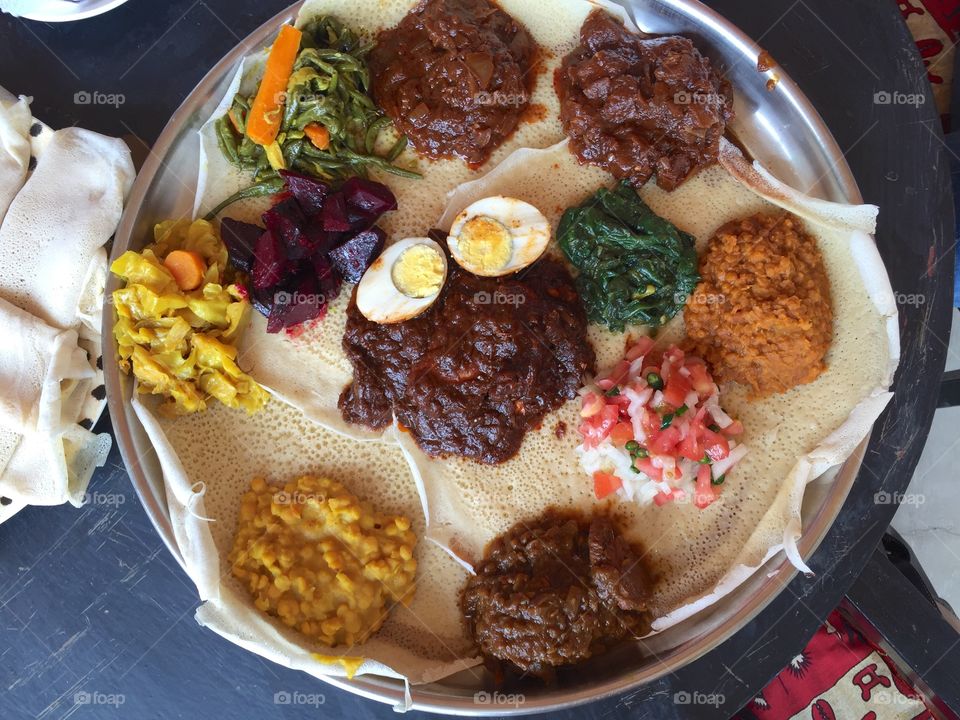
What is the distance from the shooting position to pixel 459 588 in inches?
143

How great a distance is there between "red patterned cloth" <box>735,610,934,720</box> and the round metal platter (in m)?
1.37

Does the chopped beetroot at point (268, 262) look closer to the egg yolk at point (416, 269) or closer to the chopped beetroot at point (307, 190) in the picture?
the chopped beetroot at point (307, 190)

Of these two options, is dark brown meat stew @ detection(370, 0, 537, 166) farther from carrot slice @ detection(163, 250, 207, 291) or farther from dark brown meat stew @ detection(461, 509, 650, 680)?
dark brown meat stew @ detection(461, 509, 650, 680)

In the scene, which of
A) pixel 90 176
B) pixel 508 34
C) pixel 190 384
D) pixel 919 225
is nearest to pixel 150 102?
pixel 90 176

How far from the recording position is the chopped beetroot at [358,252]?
348 cm

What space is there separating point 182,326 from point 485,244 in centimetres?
150

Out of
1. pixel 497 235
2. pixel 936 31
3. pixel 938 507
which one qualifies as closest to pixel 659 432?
pixel 497 235

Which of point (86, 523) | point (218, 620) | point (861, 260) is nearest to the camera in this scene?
point (218, 620)

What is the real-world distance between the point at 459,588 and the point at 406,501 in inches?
20.6

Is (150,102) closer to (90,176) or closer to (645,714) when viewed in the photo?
(90,176)

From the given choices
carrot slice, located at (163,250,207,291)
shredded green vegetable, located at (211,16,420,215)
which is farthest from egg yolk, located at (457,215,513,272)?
carrot slice, located at (163,250,207,291)

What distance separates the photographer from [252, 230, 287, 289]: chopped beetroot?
340 centimetres

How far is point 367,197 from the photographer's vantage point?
3.47 metres

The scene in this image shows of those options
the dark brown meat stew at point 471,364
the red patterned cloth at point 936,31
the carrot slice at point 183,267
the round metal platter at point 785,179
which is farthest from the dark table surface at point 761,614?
the dark brown meat stew at point 471,364
